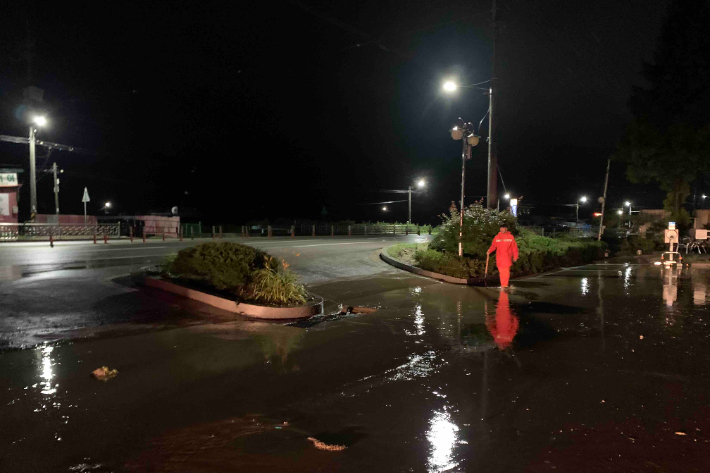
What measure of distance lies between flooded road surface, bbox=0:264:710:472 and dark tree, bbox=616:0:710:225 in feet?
97.0

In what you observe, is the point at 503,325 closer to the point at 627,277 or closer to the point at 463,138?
the point at 463,138

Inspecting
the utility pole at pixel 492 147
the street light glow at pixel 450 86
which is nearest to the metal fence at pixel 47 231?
the street light glow at pixel 450 86

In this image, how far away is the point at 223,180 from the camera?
6756cm

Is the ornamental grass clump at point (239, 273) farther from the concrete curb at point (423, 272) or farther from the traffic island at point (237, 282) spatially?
the concrete curb at point (423, 272)

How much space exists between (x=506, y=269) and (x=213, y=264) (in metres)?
7.08

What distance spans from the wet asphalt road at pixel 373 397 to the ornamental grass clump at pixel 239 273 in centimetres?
95

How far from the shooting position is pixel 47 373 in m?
5.95

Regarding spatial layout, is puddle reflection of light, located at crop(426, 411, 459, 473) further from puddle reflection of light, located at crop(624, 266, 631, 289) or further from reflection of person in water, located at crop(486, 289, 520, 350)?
puddle reflection of light, located at crop(624, 266, 631, 289)

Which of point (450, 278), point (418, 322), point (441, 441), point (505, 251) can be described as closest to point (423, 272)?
point (450, 278)

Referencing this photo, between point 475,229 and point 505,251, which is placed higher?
point 475,229

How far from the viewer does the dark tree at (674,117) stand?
3362cm

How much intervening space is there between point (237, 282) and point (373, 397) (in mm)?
5643

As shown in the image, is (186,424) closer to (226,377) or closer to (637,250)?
(226,377)

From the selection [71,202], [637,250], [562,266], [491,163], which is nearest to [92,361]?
[491,163]
